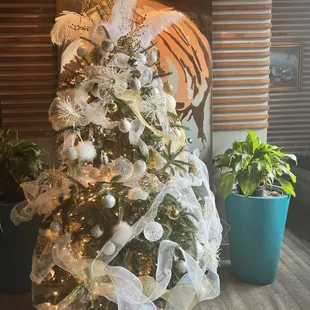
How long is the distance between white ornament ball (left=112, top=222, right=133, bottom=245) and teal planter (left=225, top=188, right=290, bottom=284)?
1.19 meters

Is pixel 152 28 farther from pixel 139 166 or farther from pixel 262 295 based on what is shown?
pixel 262 295

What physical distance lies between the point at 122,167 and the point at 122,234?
10.6 inches

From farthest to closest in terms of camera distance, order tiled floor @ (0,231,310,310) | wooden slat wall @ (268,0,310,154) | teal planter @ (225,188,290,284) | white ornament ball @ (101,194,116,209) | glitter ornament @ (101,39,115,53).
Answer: wooden slat wall @ (268,0,310,154)
teal planter @ (225,188,290,284)
tiled floor @ (0,231,310,310)
glitter ornament @ (101,39,115,53)
white ornament ball @ (101,194,116,209)

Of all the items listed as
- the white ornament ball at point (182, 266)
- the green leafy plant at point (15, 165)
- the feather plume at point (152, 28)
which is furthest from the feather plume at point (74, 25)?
the white ornament ball at point (182, 266)

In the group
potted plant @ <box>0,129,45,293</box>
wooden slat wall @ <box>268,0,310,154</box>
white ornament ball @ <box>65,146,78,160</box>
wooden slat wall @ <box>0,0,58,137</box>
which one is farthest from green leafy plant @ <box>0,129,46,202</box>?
wooden slat wall @ <box>268,0,310,154</box>

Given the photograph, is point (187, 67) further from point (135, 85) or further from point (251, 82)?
point (135, 85)

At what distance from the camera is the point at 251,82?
3.11 m

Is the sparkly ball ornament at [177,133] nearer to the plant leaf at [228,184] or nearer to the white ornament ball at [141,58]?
the white ornament ball at [141,58]

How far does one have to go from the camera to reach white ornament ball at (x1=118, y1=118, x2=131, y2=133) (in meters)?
1.77

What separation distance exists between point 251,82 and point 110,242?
1.86 metres

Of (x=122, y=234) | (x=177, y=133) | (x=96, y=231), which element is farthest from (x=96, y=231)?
(x=177, y=133)

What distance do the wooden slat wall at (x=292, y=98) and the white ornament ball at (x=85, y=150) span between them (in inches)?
107

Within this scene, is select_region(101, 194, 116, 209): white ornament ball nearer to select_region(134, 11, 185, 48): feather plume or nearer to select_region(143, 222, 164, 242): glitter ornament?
select_region(143, 222, 164, 242): glitter ornament

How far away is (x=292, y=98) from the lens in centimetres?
412
